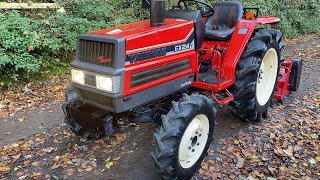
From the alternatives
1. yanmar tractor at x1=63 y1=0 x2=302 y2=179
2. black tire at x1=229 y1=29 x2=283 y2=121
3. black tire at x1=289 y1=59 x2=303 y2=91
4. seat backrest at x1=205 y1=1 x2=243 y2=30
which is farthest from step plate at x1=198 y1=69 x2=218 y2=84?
black tire at x1=289 y1=59 x2=303 y2=91

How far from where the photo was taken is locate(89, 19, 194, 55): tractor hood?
281cm

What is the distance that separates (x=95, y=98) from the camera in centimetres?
296

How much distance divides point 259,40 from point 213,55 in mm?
628

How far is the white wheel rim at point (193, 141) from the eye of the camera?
3.02 m

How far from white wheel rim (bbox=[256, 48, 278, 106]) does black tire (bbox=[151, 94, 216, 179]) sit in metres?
1.69

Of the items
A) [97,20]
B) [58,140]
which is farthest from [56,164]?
[97,20]

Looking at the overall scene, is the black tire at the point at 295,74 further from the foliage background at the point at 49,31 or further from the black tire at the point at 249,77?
the foliage background at the point at 49,31

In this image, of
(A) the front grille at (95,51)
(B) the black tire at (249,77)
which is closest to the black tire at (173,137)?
(A) the front grille at (95,51)

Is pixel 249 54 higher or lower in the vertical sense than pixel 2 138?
higher

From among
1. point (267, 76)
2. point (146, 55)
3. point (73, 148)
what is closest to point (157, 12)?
point (146, 55)

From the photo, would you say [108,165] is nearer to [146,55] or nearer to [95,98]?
[95,98]

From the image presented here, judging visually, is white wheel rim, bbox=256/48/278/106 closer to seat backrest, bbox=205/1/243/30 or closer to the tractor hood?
seat backrest, bbox=205/1/243/30

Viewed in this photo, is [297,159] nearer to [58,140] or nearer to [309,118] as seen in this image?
[309,118]

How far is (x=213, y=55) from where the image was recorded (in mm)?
3924
